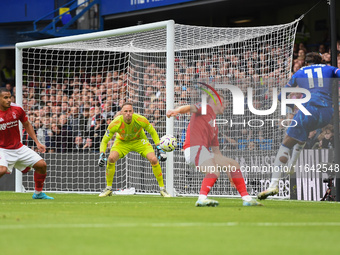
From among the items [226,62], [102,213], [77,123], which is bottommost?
[102,213]

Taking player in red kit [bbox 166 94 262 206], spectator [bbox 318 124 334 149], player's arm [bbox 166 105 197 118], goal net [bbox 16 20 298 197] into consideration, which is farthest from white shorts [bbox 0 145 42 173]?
spectator [bbox 318 124 334 149]

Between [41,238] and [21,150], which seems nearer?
[41,238]

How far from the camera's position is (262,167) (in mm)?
13125

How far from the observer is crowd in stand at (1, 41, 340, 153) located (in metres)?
13.2

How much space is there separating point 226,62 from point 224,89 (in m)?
1.56

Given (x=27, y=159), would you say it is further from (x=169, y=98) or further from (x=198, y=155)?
(x=198, y=155)

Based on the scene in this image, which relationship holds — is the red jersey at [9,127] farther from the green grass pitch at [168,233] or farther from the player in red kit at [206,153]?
the green grass pitch at [168,233]

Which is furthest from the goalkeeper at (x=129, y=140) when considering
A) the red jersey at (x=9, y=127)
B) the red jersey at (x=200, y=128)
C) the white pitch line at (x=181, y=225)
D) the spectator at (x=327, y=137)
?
the white pitch line at (x=181, y=225)

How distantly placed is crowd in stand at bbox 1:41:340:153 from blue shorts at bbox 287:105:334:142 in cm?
238

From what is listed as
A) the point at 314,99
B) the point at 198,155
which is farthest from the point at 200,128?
the point at 314,99

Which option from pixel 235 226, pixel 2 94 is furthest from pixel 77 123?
pixel 235 226

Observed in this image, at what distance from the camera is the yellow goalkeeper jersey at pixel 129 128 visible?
13055 mm

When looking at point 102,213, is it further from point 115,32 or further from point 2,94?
point 115,32

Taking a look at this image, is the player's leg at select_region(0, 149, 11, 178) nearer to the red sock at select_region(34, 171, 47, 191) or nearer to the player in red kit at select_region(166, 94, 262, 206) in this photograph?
the red sock at select_region(34, 171, 47, 191)
